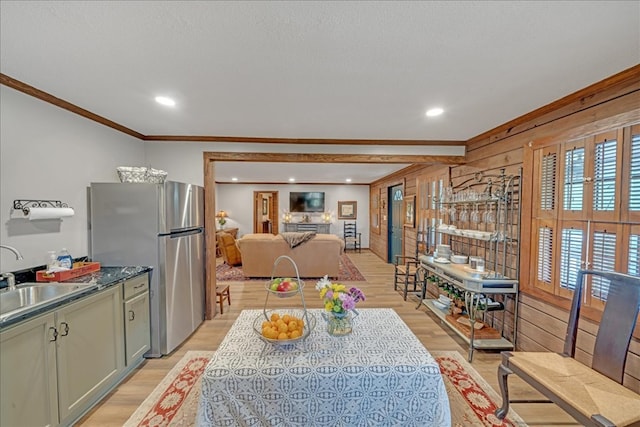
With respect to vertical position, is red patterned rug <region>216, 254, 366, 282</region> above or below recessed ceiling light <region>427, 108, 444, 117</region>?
below

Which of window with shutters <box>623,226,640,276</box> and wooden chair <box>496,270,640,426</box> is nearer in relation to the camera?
wooden chair <box>496,270,640,426</box>

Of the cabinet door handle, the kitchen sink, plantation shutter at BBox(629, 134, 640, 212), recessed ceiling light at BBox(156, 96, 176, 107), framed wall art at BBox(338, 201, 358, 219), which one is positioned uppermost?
recessed ceiling light at BBox(156, 96, 176, 107)

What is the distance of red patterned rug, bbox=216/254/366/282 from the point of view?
5.83m

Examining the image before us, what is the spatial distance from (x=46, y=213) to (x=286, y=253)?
13.4ft

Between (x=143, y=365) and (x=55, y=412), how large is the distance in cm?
95

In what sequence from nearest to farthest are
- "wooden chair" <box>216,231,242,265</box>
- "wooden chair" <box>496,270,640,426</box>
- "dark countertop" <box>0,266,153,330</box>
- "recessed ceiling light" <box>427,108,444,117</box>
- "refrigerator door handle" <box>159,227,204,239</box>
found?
"wooden chair" <box>496,270,640,426</box> < "dark countertop" <box>0,266,153,330</box> < "recessed ceiling light" <box>427,108,444,117</box> < "refrigerator door handle" <box>159,227,204,239</box> < "wooden chair" <box>216,231,242,265</box>

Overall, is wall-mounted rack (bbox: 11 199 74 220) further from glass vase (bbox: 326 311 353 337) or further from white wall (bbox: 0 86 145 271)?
glass vase (bbox: 326 311 353 337)

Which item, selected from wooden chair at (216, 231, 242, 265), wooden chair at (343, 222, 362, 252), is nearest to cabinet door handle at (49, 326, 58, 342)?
wooden chair at (216, 231, 242, 265)

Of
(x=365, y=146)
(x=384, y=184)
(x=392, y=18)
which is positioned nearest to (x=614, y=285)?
(x=392, y=18)

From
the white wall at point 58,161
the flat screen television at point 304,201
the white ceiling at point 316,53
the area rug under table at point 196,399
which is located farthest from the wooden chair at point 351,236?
the white ceiling at point 316,53

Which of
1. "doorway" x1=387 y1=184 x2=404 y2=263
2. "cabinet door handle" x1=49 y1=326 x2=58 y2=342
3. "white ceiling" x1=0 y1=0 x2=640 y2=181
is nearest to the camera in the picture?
"white ceiling" x1=0 y1=0 x2=640 y2=181

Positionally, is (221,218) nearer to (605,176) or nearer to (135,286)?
(135,286)

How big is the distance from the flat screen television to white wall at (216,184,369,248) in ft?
0.54

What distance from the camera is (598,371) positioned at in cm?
180
